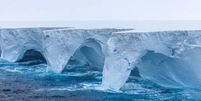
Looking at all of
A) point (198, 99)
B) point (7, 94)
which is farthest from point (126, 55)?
point (7, 94)

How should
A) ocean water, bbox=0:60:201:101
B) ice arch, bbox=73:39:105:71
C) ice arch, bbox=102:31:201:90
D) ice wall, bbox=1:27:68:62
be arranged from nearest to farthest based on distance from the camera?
1. ocean water, bbox=0:60:201:101
2. ice arch, bbox=102:31:201:90
3. ice arch, bbox=73:39:105:71
4. ice wall, bbox=1:27:68:62

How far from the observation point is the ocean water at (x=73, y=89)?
11156 millimetres

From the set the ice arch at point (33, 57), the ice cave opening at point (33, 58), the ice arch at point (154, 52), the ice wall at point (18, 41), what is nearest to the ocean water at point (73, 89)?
the ice arch at point (154, 52)

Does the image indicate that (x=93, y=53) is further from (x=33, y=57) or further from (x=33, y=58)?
(x=33, y=57)

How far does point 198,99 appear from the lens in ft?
35.7

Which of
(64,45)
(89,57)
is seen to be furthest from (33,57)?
(64,45)

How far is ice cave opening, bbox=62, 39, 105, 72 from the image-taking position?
15.6 meters

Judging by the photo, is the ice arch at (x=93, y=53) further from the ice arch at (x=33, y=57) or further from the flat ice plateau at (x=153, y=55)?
the ice arch at (x=33, y=57)

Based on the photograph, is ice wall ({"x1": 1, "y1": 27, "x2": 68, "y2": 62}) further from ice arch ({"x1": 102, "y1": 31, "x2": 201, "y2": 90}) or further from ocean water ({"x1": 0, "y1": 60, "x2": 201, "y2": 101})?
ice arch ({"x1": 102, "y1": 31, "x2": 201, "y2": 90})

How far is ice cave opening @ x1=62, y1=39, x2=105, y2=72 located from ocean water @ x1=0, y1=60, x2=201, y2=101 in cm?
55

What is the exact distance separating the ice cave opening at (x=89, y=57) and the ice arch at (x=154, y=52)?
135 inches

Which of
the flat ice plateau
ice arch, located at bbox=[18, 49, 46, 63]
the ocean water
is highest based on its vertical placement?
ice arch, located at bbox=[18, 49, 46, 63]

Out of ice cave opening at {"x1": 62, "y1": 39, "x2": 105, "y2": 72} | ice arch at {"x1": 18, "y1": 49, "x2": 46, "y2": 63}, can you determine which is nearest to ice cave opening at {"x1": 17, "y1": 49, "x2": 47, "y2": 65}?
ice arch at {"x1": 18, "y1": 49, "x2": 46, "y2": 63}

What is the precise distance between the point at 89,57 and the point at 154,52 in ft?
17.1
